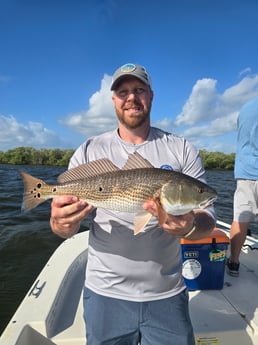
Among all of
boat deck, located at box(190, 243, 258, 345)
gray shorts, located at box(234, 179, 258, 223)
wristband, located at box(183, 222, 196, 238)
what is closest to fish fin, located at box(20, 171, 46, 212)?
wristband, located at box(183, 222, 196, 238)

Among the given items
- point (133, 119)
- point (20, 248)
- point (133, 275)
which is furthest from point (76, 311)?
point (20, 248)

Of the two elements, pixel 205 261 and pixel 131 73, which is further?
pixel 205 261

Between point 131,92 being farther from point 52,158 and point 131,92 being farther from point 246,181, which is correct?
point 52,158

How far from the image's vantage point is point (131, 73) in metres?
2.75

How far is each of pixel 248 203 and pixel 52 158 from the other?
59107 mm

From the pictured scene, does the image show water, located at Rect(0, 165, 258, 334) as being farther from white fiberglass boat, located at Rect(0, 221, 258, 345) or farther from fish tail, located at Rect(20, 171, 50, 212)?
white fiberglass boat, located at Rect(0, 221, 258, 345)

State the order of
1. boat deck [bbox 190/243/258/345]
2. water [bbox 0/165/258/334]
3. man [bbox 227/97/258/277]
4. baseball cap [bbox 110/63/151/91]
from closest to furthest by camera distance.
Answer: baseball cap [bbox 110/63/151/91] → boat deck [bbox 190/243/258/345] → man [bbox 227/97/258/277] → water [bbox 0/165/258/334]

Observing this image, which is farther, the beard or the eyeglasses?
the eyeglasses

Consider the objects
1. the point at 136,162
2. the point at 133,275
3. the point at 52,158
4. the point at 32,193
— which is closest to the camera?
the point at 133,275

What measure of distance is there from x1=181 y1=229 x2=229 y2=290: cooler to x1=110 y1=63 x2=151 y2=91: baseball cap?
2419 millimetres

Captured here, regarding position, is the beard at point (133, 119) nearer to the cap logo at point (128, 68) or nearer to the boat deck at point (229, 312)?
the cap logo at point (128, 68)

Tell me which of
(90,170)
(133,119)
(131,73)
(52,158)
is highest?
(52,158)

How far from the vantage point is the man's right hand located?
2.30 m

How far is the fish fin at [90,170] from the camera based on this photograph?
251cm
